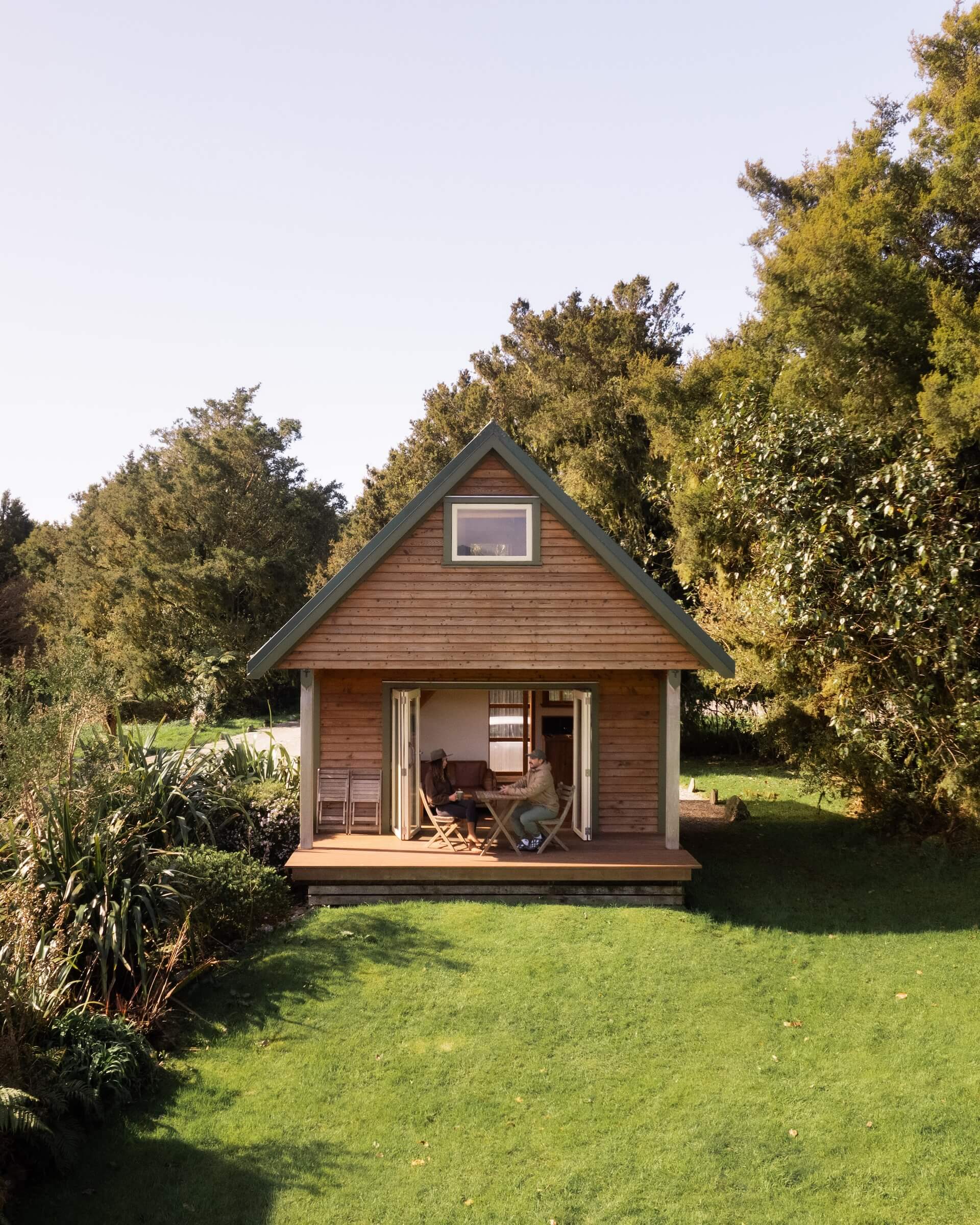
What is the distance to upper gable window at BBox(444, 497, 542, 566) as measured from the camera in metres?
12.2

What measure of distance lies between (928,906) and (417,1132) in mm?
7895

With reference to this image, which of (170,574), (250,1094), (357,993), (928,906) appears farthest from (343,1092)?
(170,574)

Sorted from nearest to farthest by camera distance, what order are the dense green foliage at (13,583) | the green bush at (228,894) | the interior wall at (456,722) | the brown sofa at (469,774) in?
1. the green bush at (228,894)
2. the brown sofa at (469,774)
3. the interior wall at (456,722)
4. the dense green foliage at (13,583)

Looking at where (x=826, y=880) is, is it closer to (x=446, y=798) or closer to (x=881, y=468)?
A: (x=446, y=798)

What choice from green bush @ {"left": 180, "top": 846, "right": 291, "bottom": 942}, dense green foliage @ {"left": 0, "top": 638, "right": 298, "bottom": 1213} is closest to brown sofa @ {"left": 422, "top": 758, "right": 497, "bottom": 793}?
dense green foliage @ {"left": 0, "top": 638, "right": 298, "bottom": 1213}

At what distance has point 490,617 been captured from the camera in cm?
1213

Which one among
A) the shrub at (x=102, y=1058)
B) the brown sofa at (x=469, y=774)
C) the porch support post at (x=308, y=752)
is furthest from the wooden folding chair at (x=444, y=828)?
the shrub at (x=102, y=1058)

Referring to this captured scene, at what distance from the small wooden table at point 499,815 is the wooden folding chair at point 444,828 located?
0.40 meters

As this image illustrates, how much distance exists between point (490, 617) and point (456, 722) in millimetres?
3868

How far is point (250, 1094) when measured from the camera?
755cm

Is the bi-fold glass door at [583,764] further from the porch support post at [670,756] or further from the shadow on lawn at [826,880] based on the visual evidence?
the shadow on lawn at [826,880]

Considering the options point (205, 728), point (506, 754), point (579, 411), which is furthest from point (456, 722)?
point (205, 728)

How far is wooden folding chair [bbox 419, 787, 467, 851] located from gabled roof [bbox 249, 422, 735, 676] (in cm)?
281

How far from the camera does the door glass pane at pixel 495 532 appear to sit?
12.3 m
